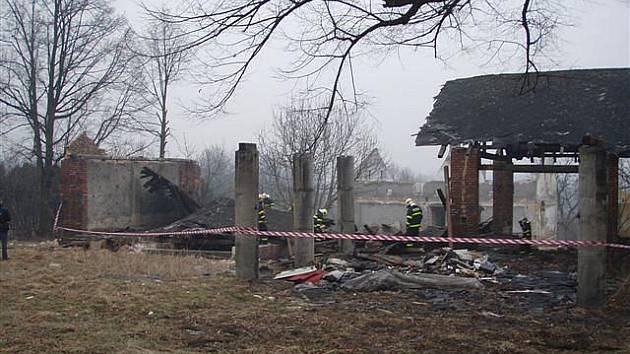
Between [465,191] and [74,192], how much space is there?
1235 centimetres

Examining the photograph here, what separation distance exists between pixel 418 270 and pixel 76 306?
21.7ft

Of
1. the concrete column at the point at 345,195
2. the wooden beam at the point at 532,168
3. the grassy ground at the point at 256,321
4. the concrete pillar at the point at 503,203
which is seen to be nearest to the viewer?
the grassy ground at the point at 256,321

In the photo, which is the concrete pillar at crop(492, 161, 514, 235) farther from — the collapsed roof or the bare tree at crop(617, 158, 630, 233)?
the bare tree at crop(617, 158, 630, 233)

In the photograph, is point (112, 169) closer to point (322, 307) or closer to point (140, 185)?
point (140, 185)

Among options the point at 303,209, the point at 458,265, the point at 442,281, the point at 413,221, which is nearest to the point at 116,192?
the point at 413,221

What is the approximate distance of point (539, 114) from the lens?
1802cm

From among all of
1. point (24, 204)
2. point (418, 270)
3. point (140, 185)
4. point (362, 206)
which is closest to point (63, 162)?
point (140, 185)

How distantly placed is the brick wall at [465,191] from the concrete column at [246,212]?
775cm

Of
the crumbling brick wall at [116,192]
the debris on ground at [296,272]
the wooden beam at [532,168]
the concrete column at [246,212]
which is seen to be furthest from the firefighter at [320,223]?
the crumbling brick wall at [116,192]

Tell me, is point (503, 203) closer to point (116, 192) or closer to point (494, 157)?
point (494, 157)

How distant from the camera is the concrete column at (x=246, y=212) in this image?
12172 mm

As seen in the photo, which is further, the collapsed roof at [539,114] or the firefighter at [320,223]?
the firefighter at [320,223]

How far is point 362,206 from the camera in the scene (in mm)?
57531

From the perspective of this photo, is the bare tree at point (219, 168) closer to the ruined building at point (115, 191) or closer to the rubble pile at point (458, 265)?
the ruined building at point (115, 191)
